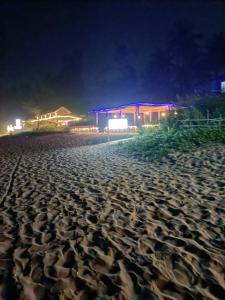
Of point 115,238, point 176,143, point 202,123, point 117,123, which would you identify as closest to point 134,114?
point 117,123

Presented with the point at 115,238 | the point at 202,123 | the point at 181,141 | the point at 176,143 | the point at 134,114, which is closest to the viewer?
the point at 115,238

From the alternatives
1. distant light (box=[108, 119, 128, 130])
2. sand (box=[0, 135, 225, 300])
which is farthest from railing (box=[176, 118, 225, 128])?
sand (box=[0, 135, 225, 300])

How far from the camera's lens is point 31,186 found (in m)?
7.07

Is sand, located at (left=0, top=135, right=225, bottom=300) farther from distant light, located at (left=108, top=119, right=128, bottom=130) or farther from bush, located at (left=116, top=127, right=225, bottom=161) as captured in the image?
distant light, located at (left=108, top=119, right=128, bottom=130)

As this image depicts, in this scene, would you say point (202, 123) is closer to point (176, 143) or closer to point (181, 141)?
point (181, 141)

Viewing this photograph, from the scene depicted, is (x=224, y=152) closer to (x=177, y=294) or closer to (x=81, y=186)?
(x=81, y=186)

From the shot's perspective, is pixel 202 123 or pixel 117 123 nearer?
pixel 202 123

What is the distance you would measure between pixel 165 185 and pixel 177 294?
4010 millimetres

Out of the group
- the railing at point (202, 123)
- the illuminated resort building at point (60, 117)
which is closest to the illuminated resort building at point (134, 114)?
the illuminated resort building at point (60, 117)

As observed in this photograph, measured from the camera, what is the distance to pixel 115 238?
3.83m

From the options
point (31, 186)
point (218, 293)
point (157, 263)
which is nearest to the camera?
point (218, 293)

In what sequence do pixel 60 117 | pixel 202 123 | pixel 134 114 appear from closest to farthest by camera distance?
pixel 202 123 < pixel 134 114 < pixel 60 117

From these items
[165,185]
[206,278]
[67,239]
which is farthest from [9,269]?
[165,185]

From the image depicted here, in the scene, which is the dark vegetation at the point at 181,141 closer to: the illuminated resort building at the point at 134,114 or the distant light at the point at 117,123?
the distant light at the point at 117,123
